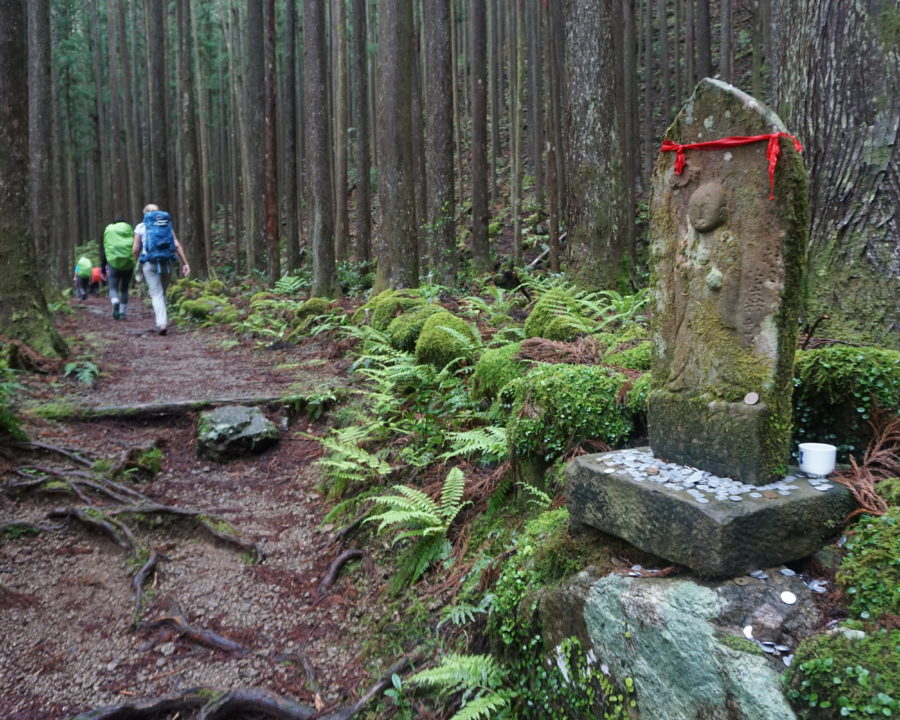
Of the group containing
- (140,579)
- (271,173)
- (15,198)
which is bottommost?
(140,579)

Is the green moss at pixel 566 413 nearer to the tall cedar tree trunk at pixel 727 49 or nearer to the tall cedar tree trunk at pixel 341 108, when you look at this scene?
the tall cedar tree trunk at pixel 341 108

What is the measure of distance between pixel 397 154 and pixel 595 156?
4005mm

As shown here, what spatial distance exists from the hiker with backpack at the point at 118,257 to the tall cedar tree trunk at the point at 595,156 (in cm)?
859

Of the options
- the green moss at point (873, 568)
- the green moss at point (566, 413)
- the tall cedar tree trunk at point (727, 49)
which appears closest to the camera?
the green moss at point (873, 568)

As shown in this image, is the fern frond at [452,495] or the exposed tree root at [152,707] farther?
the fern frond at [452,495]

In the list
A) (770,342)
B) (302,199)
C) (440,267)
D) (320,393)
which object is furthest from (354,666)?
(302,199)

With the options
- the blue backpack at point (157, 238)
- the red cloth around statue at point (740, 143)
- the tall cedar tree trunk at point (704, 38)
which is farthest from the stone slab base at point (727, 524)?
the tall cedar tree trunk at point (704, 38)

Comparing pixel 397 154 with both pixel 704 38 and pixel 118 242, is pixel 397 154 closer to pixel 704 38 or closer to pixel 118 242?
pixel 118 242

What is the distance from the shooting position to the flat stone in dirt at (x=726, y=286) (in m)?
2.59

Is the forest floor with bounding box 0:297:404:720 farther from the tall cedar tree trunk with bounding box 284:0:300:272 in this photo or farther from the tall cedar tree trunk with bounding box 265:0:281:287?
the tall cedar tree trunk with bounding box 284:0:300:272

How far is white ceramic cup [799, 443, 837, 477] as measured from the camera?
103 inches

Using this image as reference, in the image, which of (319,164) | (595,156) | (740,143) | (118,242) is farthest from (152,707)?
(319,164)

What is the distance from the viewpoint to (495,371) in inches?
208

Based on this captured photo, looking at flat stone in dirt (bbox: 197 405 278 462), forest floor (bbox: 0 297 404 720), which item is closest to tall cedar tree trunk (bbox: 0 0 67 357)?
forest floor (bbox: 0 297 404 720)
